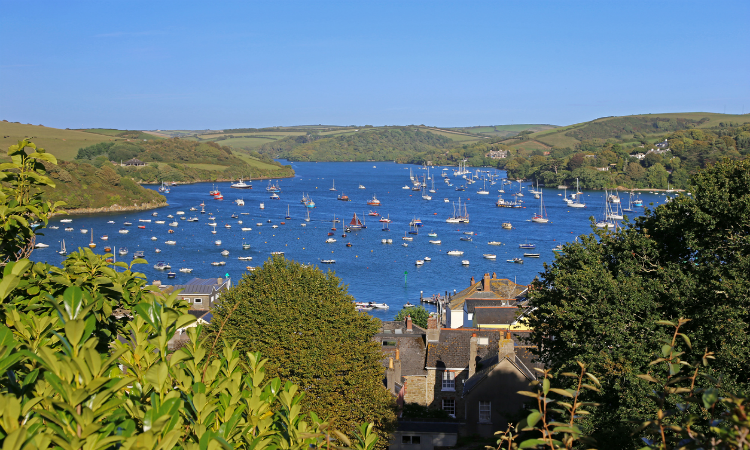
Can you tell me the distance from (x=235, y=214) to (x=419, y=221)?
34.1 m

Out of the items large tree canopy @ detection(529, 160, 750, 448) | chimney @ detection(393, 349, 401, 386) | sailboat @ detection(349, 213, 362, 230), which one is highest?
large tree canopy @ detection(529, 160, 750, 448)

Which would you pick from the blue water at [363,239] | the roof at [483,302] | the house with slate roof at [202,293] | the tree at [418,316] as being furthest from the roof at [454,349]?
the house with slate roof at [202,293]

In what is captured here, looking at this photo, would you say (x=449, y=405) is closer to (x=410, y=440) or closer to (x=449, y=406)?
(x=449, y=406)

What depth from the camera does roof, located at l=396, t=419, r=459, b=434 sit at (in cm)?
2114

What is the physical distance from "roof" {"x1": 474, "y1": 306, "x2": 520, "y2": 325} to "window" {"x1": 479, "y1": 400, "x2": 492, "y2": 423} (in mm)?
12580

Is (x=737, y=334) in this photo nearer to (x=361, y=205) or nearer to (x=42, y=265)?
(x=42, y=265)

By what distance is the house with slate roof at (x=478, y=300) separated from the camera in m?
39.1

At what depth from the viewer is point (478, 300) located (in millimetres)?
39719

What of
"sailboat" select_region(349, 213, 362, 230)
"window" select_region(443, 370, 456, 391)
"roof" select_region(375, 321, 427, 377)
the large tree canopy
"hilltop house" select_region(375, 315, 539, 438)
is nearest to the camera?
the large tree canopy

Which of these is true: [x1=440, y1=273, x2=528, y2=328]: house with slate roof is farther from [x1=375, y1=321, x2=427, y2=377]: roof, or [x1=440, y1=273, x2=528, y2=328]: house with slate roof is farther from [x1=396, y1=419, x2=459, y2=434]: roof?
[x1=396, y1=419, x2=459, y2=434]: roof

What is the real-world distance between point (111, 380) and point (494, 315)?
108 ft

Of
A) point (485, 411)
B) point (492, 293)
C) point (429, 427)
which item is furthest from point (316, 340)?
point (492, 293)

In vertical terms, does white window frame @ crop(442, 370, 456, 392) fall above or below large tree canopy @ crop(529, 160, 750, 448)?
below

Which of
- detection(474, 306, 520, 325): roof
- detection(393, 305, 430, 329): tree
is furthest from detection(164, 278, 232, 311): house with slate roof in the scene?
detection(474, 306, 520, 325): roof
